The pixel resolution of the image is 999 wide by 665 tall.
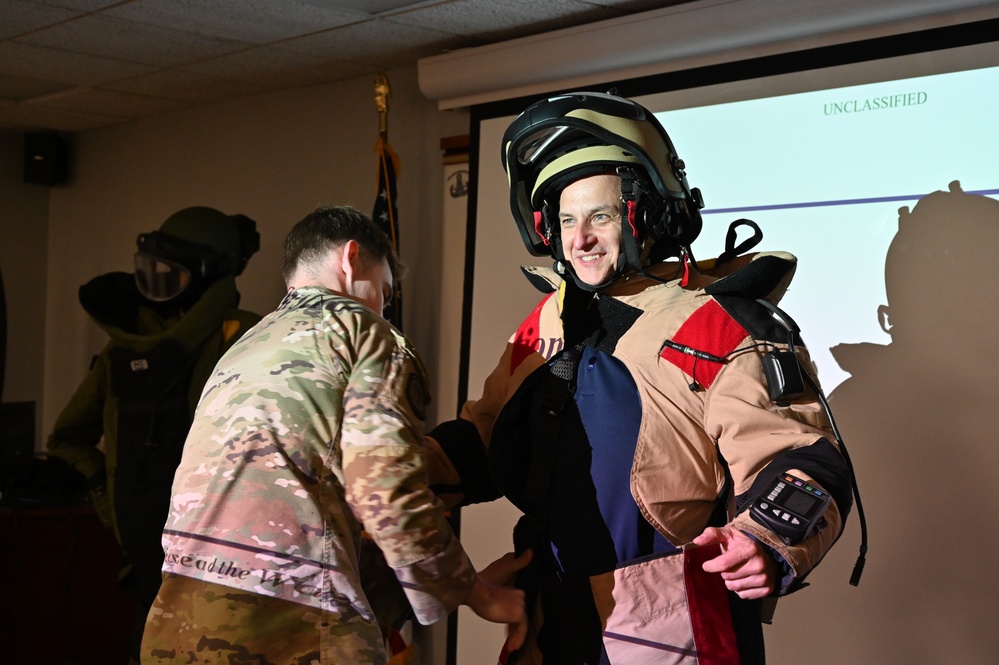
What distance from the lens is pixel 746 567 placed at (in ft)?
5.03

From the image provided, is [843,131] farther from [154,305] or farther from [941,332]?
[154,305]

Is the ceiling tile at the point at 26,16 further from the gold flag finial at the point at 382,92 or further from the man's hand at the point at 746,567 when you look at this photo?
the man's hand at the point at 746,567

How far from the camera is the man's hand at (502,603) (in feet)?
5.83

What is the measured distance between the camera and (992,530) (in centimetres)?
253

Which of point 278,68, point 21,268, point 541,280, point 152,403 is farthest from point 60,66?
point 541,280

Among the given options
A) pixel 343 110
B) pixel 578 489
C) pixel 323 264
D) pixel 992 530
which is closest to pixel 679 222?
pixel 578 489

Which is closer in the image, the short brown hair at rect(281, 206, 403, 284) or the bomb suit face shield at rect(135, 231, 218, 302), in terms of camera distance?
the short brown hair at rect(281, 206, 403, 284)

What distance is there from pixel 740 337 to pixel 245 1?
2375mm

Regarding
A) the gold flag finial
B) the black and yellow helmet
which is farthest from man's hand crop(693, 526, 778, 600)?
the gold flag finial

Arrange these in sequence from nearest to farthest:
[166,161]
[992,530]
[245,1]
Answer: [992,530] < [245,1] < [166,161]

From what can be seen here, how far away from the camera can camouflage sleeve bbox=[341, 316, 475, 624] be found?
1651 millimetres

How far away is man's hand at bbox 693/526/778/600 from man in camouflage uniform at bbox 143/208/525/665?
45 cm

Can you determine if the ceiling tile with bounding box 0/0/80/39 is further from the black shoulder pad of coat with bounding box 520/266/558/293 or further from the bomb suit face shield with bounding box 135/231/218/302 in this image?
the black shoulder pad of coat with bounding box 520/266/558/293

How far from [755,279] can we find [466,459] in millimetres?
676
